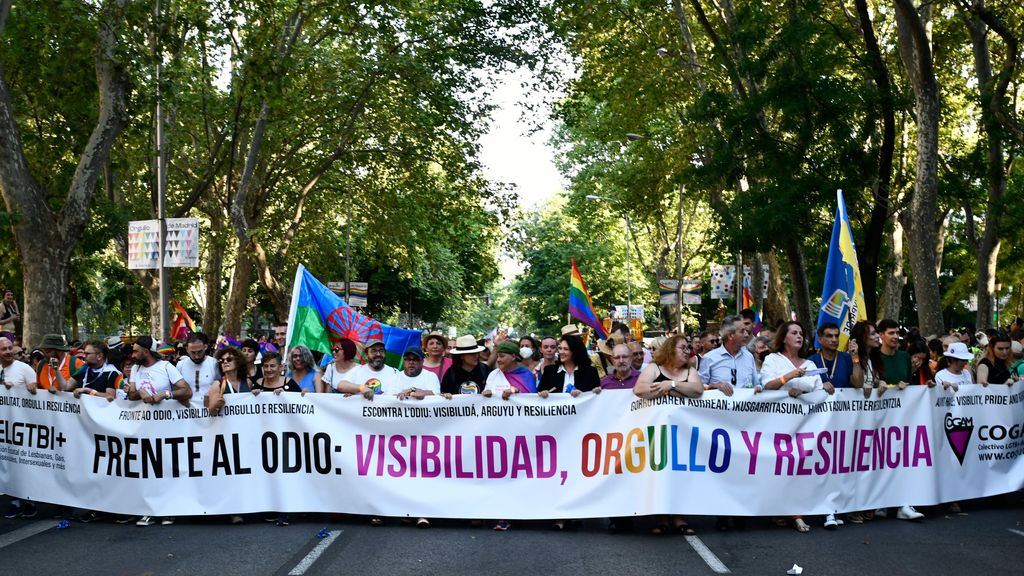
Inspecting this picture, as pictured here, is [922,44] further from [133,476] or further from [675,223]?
[675,223]

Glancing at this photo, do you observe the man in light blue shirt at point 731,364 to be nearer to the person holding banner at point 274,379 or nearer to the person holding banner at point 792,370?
the person holding banner at point 792,370

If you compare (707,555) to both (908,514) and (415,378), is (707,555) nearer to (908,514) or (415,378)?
(908,514)

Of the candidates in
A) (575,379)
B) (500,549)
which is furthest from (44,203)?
(500,549)

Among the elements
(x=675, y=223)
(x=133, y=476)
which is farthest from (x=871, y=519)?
(x=675, y=223)

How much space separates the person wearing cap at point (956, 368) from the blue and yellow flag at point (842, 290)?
0.82 meters

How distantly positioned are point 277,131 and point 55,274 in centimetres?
1253

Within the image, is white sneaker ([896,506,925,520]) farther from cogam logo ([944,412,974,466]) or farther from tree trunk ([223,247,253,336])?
tree trunk ([223,247,253,336])

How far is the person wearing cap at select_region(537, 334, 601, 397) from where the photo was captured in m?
9.68

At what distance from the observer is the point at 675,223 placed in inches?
Result: 2052

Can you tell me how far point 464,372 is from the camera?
35.6 feet

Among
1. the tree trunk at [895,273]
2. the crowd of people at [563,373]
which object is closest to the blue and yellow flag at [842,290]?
the crowd of people at [563,373]

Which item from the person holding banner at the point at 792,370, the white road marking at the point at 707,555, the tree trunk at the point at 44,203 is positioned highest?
the tree trunk at the point at 44,203

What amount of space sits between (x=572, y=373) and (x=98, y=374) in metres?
4.40

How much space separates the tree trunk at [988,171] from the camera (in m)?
19.3
